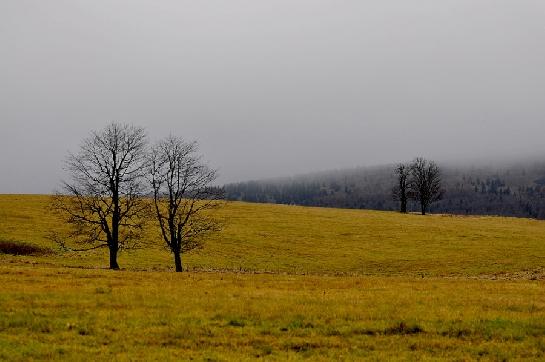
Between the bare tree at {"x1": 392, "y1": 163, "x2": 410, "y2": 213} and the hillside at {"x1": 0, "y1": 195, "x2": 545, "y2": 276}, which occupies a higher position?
the bare tree at {"x1": 392, "y1": 163, "x2": 410, "y2": 213}

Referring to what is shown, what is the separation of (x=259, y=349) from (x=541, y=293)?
1871cm

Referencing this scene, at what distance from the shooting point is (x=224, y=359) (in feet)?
42.9

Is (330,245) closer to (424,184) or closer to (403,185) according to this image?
(403,185)

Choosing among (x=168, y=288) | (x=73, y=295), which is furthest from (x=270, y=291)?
(x=73, y=295)

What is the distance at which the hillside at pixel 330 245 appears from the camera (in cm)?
5119

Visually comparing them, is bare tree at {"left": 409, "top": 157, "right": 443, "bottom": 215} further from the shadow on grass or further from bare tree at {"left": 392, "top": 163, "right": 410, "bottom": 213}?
the shadow on grass

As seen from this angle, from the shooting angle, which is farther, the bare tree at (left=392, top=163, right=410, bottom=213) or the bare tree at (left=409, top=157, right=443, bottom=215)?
the bare tree at (left=409, top=157, right=443, bottom=215)

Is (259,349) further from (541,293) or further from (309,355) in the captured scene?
(541,293)

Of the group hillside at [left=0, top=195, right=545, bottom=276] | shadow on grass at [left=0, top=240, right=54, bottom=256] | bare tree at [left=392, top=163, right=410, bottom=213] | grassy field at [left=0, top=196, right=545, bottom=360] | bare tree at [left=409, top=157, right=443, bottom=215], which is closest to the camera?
grassy field at [left=0, top=196, right=545, bottom=360]

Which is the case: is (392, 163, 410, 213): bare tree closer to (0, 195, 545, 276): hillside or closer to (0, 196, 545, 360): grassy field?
(0, 195, 545, 276): hillside

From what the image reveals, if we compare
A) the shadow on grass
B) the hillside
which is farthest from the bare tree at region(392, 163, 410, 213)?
the shadow on grass

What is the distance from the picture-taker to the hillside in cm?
5119

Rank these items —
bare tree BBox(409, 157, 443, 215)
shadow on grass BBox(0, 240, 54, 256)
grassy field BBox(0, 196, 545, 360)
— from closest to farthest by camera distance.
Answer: grassy field BBox(0, 196, 545, 360), shadow on grass BBox(0, 240, 54, 256), bare tree BBox(409, 157, 443, 215)

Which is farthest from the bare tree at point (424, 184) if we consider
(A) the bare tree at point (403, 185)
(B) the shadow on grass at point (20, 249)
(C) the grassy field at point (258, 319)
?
(B) the shadow on grass at point (20, 249)
